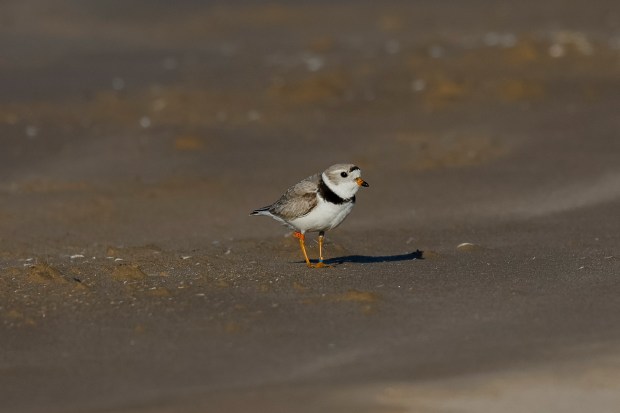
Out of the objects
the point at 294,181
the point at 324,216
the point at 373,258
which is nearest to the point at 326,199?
the point at 324,216

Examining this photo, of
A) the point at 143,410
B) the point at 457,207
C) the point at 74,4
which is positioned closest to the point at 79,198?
the point at 457,207

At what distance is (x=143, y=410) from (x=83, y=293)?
2236mm

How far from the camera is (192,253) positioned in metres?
10.3

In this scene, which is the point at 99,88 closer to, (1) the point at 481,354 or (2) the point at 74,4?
(2) the point at 74,4

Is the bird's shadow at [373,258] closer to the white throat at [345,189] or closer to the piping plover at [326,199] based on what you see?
the piping plover at [326,199]

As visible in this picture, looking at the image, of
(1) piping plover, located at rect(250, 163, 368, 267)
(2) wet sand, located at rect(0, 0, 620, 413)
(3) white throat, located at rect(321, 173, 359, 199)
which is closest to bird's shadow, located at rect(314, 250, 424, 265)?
(2) wet sand, located at rect(0, 0, 620, 413)

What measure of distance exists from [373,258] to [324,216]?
3.59 ft

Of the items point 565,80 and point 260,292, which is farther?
point 565,80

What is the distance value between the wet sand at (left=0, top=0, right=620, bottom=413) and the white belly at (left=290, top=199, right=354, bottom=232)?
385 mm

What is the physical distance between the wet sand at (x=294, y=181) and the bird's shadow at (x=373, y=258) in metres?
0.06

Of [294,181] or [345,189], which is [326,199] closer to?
[345,189]

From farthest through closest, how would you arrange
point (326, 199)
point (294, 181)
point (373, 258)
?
point (294, 181) < point (373, 258) < point (326, 199)

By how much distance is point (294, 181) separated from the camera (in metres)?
12.9

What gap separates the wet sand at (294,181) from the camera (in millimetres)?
6895
